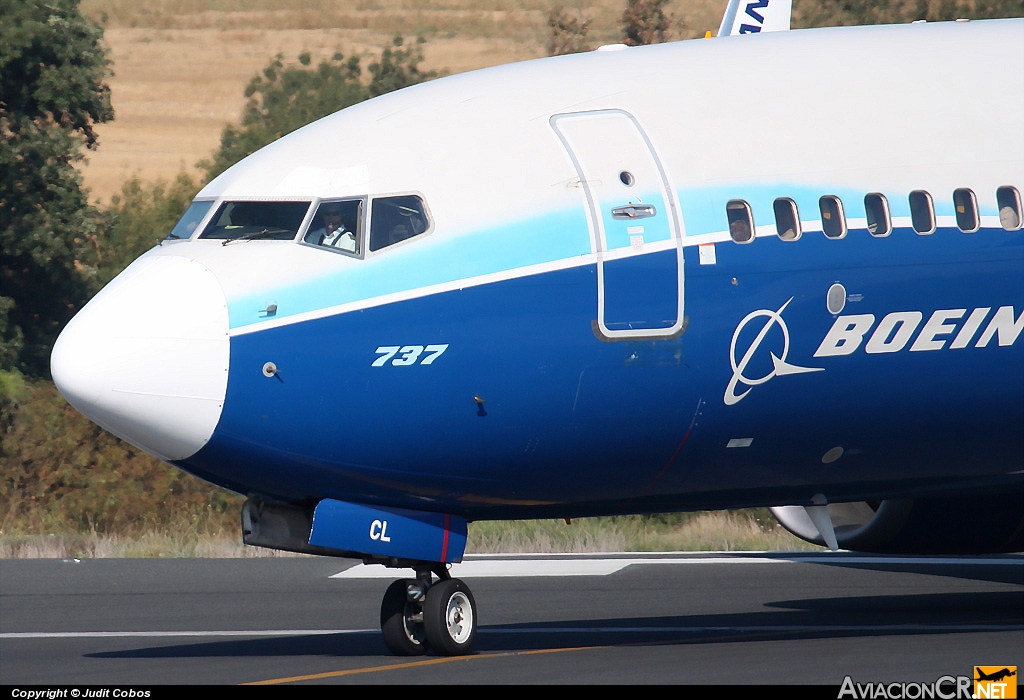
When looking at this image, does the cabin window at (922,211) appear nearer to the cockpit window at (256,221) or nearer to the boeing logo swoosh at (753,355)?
the boeing logo swoosh at (753,355)

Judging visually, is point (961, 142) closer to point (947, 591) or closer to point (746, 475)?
point (746, 475)

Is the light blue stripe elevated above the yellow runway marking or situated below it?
above

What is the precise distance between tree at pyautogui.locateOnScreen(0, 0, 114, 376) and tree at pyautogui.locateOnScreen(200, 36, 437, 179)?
15.2 m

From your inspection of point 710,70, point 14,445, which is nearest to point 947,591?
point 710,70

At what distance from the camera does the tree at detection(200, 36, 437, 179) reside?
2165 inches

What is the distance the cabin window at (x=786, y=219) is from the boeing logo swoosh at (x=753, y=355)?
52 centimetres

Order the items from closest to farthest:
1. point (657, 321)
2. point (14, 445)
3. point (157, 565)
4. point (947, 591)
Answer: point (657, 321), point (947, 591), point (157, 565), point (14, 445)

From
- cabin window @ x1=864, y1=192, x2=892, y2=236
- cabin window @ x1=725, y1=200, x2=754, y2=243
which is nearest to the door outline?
cabin window @ x1=725, y1=200, x2=754, y2=243

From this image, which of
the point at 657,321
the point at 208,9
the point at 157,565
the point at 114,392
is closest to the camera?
the point at 114,392

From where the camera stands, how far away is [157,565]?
75.3ft

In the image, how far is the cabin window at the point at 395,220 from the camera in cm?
1199

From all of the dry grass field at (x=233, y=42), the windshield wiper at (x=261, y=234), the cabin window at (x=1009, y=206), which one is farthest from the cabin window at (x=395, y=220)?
the dry grass field at (x=233, y=42)

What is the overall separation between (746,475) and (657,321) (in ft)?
5.62

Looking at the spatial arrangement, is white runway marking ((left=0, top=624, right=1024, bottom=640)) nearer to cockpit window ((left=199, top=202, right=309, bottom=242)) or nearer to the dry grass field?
cockpit window ((left=199, top=202, right=309, bottom=242))
